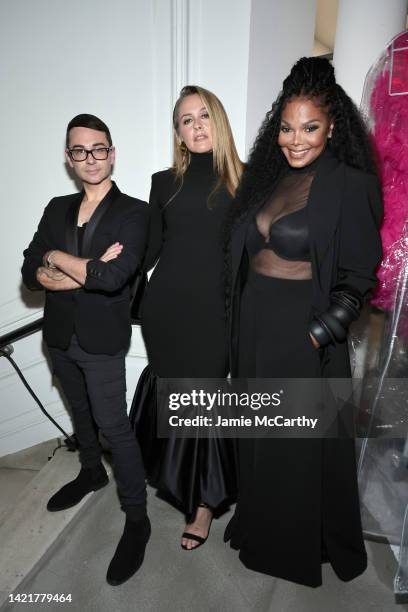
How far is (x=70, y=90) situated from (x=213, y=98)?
1.18 m

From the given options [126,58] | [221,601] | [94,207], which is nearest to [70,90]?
[126,58]

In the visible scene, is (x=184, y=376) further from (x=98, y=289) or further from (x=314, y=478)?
(x=314, y=478)

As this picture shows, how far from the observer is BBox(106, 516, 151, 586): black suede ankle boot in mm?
2123

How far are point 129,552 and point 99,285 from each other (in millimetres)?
1362

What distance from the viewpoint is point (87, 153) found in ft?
6.70

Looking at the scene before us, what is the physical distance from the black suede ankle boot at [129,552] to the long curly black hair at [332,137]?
1.64m

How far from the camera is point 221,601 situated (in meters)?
2.04

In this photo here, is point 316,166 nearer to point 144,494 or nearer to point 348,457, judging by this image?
point 348,457

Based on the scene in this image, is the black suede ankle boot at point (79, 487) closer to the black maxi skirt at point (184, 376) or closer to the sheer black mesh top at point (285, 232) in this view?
the black maxi skirt at point (184, 376)

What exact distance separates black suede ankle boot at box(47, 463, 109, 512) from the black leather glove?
175 cm

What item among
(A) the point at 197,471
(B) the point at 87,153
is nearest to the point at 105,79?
(B) the point at 87,153

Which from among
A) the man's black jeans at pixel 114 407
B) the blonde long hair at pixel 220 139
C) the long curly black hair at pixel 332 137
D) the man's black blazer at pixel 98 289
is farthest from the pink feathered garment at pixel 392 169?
the man's black jeans at pixel 114 407

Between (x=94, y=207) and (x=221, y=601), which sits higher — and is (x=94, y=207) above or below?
above

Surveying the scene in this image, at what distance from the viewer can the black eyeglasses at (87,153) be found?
6.70ft
